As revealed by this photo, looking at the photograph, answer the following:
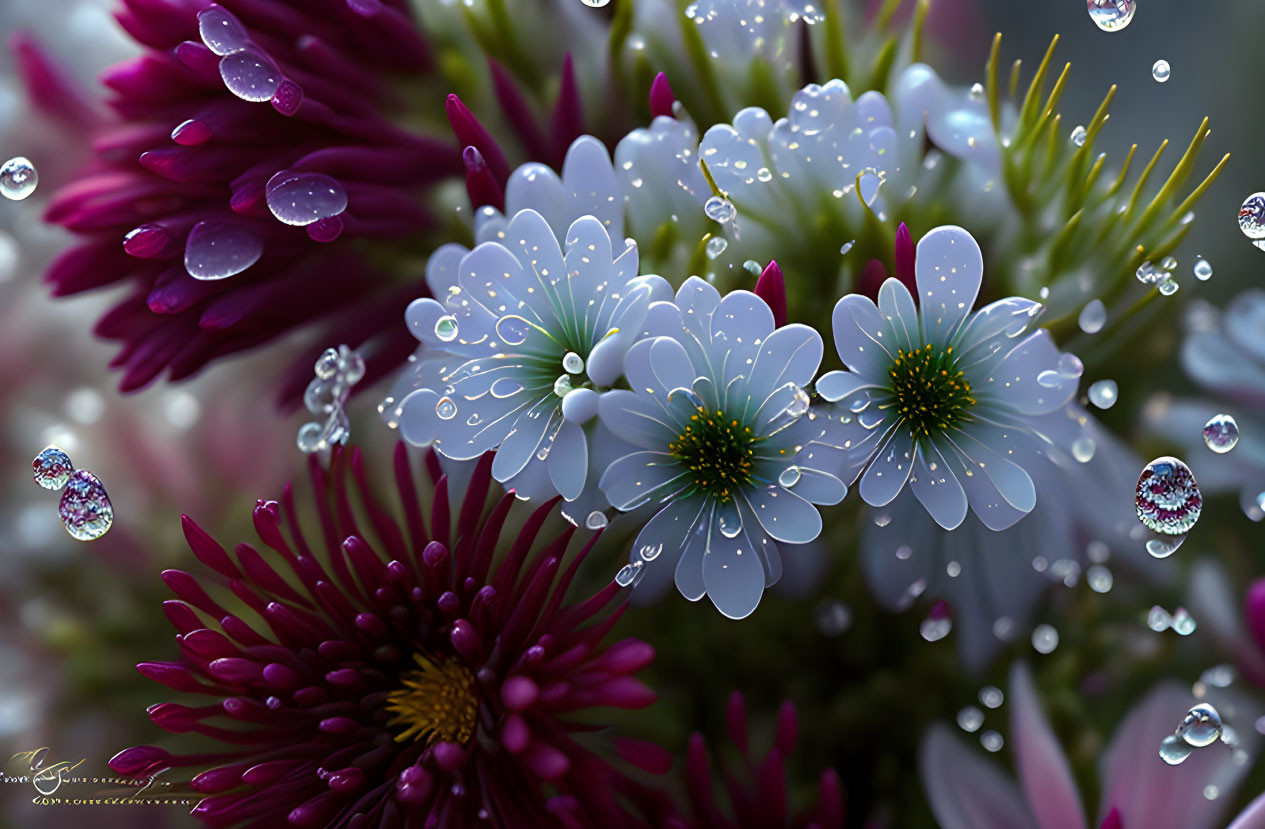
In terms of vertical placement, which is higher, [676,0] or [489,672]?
[676,0]

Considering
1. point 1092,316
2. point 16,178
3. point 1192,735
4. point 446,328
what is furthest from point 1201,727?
point 16,178

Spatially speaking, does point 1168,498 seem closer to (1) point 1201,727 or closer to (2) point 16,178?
(1) point 1201,727

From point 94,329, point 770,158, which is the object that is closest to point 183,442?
point 94,329

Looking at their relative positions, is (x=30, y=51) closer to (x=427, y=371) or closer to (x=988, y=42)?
(x=427, y=371)

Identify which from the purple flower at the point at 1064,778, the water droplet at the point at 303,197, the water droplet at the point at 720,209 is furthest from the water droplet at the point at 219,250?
the purple flower at the point at 1064,778

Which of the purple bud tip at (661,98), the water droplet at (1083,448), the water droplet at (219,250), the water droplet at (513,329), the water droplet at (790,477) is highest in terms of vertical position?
the purple bud tip at (661,98)

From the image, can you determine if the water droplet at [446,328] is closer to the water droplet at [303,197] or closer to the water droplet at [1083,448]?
the water droplet at [303,197]
